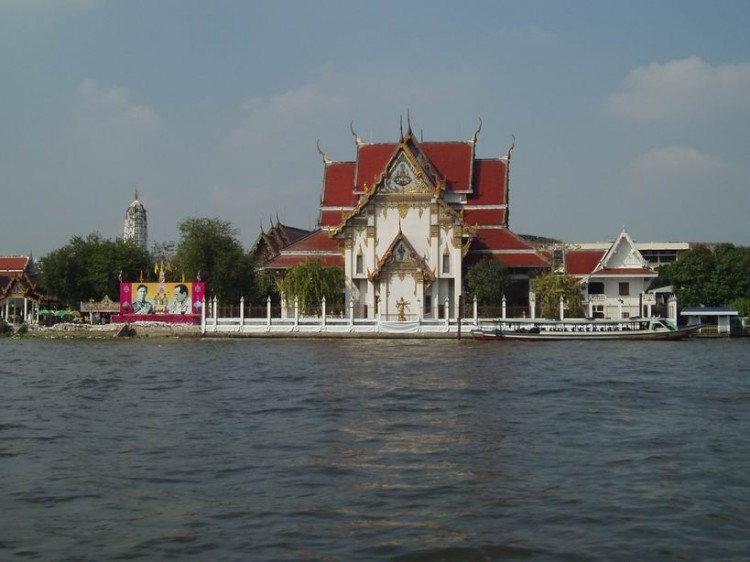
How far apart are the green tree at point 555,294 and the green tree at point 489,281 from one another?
1497 mm

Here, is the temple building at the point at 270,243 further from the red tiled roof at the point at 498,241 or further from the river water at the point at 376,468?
the river water at the point at 376,468

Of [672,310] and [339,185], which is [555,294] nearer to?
[672,310]

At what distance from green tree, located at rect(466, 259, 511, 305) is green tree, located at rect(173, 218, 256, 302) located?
473 inches

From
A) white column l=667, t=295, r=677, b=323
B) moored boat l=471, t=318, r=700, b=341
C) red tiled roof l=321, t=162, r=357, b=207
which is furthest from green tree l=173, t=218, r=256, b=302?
white column l=667, t=295, r=677, b=323

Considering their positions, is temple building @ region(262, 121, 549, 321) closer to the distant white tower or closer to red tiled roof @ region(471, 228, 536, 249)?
red tiled roof @ region(471, 228, 536, 249)

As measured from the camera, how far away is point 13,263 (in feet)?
225

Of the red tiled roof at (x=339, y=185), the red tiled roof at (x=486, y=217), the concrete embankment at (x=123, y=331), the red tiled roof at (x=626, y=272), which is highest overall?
the red tiled roof at (x=339, y=185)

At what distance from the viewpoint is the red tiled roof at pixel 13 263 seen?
2672 inches

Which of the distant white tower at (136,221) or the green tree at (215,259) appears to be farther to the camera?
the distant white tower at (136,221)

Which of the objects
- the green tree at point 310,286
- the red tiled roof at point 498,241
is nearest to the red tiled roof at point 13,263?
the green tree at point 310,286

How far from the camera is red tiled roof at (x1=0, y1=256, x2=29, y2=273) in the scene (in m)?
67.9

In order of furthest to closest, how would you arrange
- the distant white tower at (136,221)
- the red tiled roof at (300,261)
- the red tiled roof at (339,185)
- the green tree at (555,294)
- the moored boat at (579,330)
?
the distant white tower at (136,221)
the red tiled roof at (339,185)
the red tiled roof at (300,261)
the green tree at (555,294)
the moored boat at (579,330)

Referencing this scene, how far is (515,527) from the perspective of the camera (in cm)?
818

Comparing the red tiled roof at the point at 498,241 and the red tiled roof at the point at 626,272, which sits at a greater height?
the red tiled roof at the point at 498,241
